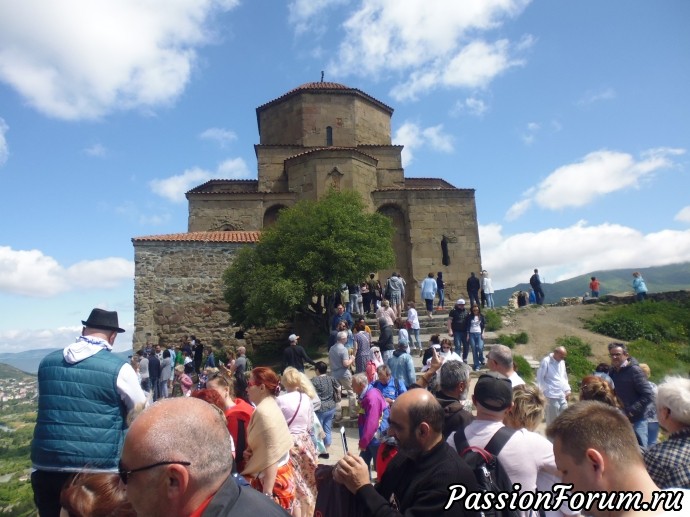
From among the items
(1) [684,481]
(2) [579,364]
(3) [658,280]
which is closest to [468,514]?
(1) [684,481]

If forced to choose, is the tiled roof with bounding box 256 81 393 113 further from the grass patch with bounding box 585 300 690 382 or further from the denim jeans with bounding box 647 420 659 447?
the denim jeans with bounding box 647 420 659 447

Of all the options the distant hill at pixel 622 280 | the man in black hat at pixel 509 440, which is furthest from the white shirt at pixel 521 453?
the distant hill at pixel 622 280

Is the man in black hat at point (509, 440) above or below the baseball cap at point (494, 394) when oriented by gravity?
below

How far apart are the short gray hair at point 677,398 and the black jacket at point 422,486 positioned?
54.0 inches

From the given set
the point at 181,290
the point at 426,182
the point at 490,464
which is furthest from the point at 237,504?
the point at 426,182

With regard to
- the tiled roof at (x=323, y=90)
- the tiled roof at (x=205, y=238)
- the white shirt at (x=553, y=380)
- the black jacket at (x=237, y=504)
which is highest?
the tiled roof at (x=323, y=90)

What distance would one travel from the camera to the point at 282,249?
1492 cm

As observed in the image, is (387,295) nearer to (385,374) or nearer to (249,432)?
(385,374)

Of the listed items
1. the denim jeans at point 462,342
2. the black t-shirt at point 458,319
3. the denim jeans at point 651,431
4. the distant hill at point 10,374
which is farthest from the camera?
the distant hill at point 10,374

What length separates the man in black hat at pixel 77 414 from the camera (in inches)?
112

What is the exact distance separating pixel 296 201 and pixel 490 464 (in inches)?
766

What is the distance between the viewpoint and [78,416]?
2889 millimetres

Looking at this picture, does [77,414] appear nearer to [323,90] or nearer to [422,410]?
[422,410]

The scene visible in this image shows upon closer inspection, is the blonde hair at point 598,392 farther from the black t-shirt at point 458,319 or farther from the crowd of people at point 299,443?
the black t-shirt at point 458,319
